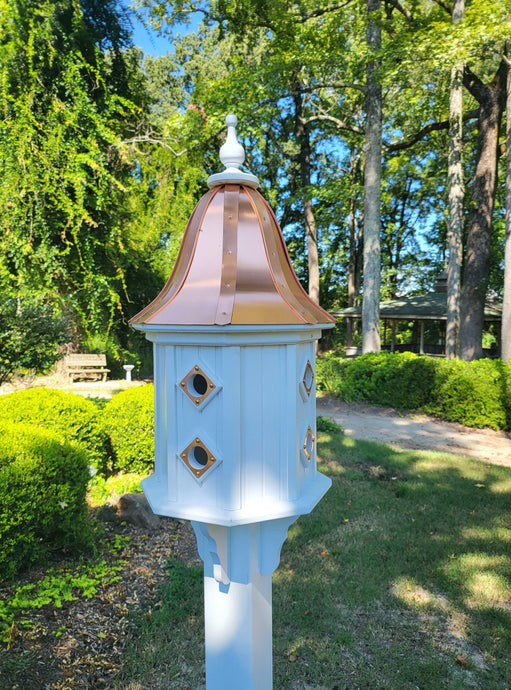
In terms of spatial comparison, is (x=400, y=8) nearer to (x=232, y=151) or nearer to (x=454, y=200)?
(x=454, y=200)

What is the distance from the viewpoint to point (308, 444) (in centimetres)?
167

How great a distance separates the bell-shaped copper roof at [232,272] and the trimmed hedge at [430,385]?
30.0 feet

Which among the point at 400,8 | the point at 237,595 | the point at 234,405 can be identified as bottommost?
the point at 237,595

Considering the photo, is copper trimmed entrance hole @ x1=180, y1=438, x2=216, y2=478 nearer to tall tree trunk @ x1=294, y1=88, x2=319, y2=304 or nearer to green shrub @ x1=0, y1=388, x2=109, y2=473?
green shrub @ x1=0, y1=388, x2=109, y2=473

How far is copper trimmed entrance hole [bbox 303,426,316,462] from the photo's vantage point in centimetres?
162

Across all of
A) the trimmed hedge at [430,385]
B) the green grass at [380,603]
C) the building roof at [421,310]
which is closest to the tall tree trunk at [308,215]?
the building roof at [421,310]

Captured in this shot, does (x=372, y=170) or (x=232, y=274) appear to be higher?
(x=372, y=170)

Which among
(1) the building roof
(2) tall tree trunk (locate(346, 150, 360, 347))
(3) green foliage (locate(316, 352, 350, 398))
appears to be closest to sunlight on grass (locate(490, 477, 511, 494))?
(3) green foliage (locate(316, 352, 350, 398))

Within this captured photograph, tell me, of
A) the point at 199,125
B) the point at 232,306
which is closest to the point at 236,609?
the point at 232,306

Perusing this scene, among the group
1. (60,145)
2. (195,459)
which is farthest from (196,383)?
(60,145)

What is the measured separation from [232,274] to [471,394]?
9551 mm

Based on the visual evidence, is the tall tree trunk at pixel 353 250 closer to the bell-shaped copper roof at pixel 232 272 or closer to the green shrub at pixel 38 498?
the green shrub at pixel 38 498

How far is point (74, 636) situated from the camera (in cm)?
304

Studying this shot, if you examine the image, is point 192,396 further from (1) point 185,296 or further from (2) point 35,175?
(2) point 35,175
